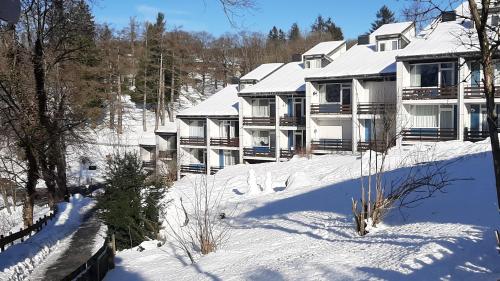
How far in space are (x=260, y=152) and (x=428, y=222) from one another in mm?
28702

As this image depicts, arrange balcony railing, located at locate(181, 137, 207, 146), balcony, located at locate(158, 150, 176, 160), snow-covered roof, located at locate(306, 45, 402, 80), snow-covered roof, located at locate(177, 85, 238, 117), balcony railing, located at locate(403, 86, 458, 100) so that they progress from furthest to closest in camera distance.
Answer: balcony, located at locate(158, 150, 176, 160) < balcony railing, located at locate(181, 137, 207, 146) < snow-covered roof, located at locate(177, 85, 238, 117) < snow-covered roof, located at locate(306, 45, 402, 80) < balcony railing, located at locate(403, 86, 458, 100)

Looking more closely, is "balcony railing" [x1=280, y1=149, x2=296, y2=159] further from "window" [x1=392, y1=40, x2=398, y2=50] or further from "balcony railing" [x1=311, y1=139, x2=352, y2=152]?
"window" [x1=392, y1=40, x2=398, y2=50]

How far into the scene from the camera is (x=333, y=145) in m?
35.2

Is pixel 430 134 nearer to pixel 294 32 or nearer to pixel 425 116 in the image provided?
pixel 425 116

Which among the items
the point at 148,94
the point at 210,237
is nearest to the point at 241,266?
the point at 210,237

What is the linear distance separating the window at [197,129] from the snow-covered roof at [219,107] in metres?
1.18

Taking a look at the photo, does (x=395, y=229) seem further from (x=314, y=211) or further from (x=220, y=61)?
(x=220, y=61)

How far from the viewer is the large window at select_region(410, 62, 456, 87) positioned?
30250 millimetres

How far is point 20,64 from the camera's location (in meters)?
17.0

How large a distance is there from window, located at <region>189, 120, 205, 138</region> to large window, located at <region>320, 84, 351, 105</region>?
12100mm

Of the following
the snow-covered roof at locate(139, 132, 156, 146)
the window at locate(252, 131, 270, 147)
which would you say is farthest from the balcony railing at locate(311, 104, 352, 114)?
the snow-covered roof at locate(139, 132, 156, 146)

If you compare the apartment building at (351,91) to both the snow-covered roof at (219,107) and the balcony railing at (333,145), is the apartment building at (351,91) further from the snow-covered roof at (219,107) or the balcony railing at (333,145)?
the snow-covered roof at (219,107)

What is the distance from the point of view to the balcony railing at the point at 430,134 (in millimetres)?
30172

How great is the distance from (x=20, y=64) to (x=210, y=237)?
9382 mm
